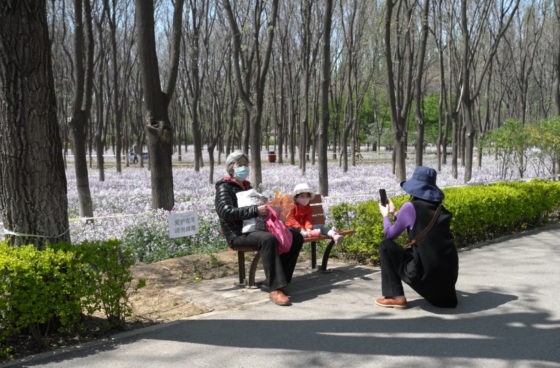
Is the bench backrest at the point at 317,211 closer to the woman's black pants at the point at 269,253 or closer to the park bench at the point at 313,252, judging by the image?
the park bench at the point at 313,252

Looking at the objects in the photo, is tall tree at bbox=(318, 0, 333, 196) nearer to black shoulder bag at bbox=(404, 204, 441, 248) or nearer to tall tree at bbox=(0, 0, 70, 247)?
black shoulder bag at bbox=(404, 204, 441, 248)

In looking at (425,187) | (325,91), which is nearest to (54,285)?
(425,187)

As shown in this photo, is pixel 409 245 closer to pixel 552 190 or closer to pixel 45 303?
pixel 45 303

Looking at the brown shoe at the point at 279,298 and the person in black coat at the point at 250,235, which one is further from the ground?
the person in black coat at the point at 250,235

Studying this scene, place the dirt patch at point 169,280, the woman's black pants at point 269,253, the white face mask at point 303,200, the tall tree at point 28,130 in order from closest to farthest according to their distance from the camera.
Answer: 1. the tall tree at point 28,130
2. the dirt patch at point 169,280
3. the woman's black pants at point 269,253
4. the white face mask at point 303,200

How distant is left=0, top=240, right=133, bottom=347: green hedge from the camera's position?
160 inches

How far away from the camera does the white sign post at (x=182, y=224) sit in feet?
23.8

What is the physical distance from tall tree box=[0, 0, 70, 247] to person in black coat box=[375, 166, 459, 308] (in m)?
3.23

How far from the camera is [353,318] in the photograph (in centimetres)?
507

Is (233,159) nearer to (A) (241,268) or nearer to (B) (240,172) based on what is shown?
(B) (240,172)

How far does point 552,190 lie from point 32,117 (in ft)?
32.9

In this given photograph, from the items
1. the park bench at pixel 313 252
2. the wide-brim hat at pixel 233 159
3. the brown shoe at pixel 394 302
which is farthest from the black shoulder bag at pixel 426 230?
the wide-brim hat at pixel 233 159

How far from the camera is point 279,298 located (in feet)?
18.0

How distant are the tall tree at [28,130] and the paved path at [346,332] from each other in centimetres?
126
